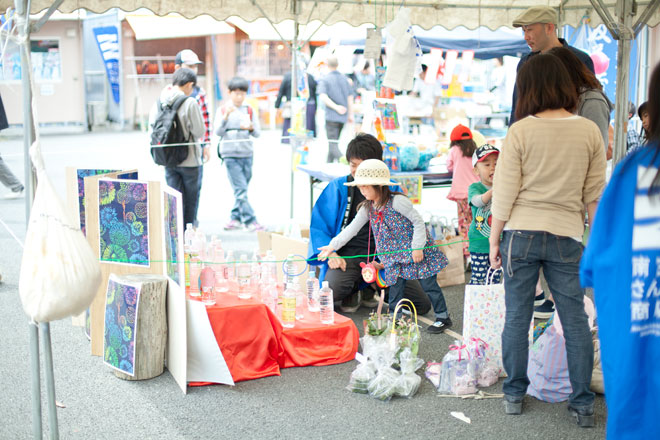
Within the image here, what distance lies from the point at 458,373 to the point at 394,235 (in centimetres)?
110

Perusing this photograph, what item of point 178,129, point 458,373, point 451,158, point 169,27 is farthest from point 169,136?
point 169,27

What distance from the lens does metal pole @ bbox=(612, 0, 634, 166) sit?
4.79m

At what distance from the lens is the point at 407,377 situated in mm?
3924

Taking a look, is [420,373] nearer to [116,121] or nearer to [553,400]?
[553,400]

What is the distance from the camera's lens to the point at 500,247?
11.4ft

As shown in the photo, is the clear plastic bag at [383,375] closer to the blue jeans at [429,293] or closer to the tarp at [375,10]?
the blue jeans at [429,293]

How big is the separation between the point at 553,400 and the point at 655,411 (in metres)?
1.72

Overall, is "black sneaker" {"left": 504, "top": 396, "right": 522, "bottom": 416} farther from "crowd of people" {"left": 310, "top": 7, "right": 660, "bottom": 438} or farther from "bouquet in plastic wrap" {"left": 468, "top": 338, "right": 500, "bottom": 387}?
"bouquet in plastic wrap" {"left": 468, "top": 338, "right": 500, "bottom": 387}

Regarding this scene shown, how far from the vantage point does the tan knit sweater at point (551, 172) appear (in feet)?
10.6

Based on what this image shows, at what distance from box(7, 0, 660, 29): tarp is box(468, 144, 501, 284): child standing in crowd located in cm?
248

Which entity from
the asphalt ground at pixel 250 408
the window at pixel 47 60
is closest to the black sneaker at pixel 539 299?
the asphalt ground at pixel 250 408

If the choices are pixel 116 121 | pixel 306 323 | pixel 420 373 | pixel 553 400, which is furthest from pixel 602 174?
pixel 116 121

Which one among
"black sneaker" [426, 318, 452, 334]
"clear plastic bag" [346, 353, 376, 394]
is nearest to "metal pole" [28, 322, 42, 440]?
"clear plastic bag" [346, 353, 376, 394]

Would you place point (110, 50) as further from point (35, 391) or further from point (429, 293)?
point (35, 391)
